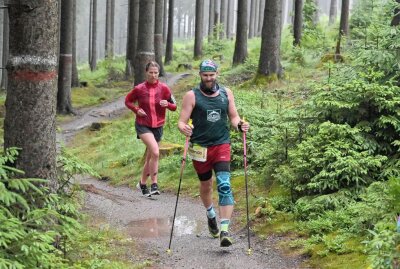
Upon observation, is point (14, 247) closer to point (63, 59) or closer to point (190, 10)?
point (63, 59)

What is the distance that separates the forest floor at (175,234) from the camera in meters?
6.56

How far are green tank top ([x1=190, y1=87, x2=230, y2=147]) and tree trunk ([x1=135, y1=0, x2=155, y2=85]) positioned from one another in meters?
6.27

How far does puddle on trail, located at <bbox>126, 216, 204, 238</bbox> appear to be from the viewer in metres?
7.98

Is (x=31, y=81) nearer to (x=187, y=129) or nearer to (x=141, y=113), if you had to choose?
(x=187, y=129)

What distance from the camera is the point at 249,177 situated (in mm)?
9984

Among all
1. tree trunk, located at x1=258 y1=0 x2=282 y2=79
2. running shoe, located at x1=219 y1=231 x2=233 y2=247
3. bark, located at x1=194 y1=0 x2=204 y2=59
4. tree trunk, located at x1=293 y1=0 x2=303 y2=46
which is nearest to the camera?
running shoe, located at x1=219 y1=231 x2=233 y2=247

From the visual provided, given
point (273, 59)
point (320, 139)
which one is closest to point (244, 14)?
point (273, 59)

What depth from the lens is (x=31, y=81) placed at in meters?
5.28

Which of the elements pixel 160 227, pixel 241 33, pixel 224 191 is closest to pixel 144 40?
pixel 160 227

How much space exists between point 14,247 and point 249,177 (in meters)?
6.07

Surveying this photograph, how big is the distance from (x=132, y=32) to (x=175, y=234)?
783 inches

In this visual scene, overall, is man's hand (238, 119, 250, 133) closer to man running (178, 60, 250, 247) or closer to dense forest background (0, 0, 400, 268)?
man running (178, 60, 250, 247)

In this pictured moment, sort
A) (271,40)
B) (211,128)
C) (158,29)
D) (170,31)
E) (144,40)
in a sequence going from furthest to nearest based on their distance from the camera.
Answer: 1. (170,31)
2. (158,29)
3. (271,40)
4. (144,40)
5. (211,128)

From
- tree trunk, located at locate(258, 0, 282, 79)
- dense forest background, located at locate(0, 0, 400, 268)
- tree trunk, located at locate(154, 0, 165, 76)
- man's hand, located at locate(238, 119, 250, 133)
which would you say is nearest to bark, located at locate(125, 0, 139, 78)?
tree trunk, located at locate(154, 0, 165, 76)
